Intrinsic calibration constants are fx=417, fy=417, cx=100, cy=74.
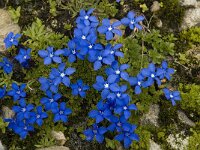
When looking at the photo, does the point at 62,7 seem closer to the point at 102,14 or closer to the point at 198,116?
the point at 102,14

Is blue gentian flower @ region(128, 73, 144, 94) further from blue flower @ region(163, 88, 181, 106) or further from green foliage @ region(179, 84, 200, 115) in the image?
green foliage @ region(179, 84, 200, 115)

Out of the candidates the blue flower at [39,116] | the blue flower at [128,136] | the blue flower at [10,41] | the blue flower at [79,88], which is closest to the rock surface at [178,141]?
the blue flower at [128,136]

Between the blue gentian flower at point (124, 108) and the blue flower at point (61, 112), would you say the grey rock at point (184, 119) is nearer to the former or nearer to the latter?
the blue gentian flower at point (124, 108)

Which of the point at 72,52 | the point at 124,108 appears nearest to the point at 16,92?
the point at 72,52

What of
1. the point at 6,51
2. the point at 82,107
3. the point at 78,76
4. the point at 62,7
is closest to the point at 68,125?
the point at 82,107

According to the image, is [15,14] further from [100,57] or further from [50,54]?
[100,57]

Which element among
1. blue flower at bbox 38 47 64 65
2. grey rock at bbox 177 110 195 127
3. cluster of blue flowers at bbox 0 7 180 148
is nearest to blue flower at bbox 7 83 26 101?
cluster of blue flowers at bbox 0 7 180 148
